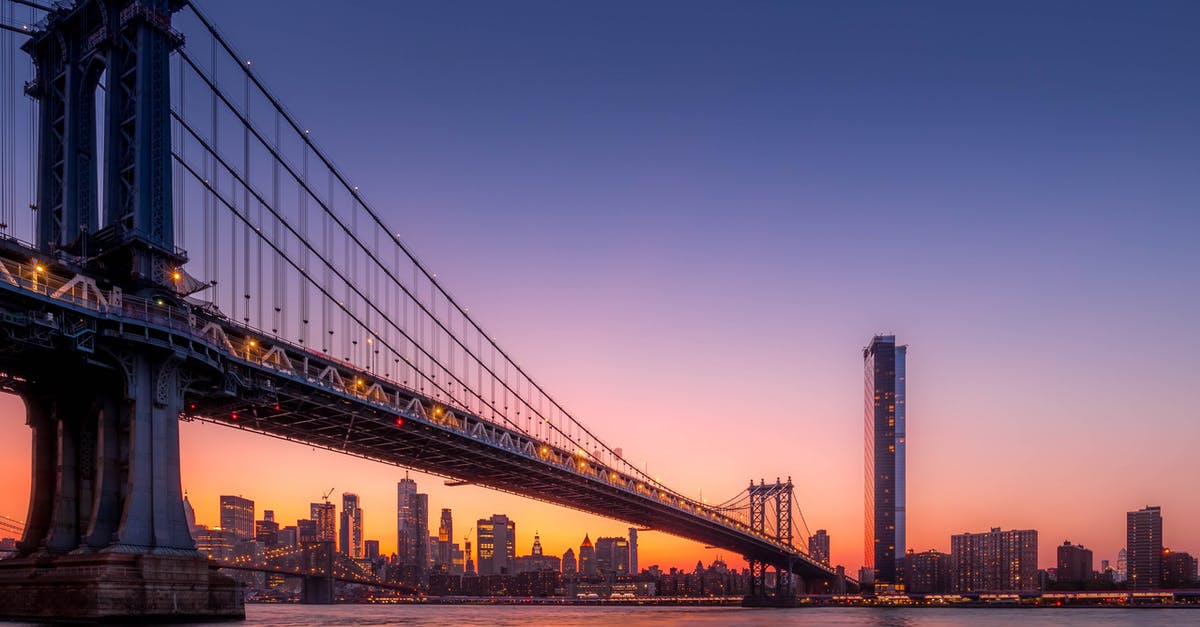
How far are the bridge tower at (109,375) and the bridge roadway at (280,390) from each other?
1.77ft

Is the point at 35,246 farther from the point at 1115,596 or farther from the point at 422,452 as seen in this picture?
the point at 1115,596

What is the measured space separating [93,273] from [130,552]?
11.1m

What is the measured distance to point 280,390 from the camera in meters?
49.7

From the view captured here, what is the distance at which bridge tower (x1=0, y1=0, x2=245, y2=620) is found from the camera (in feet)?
121

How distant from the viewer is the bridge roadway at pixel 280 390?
3684 cm

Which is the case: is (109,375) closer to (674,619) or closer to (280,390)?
(280,390)

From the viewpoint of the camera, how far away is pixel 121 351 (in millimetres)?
38344

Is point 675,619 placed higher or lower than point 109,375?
lower

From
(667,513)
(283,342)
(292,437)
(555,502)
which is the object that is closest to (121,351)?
(283,342)

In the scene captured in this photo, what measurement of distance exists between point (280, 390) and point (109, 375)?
11.2m

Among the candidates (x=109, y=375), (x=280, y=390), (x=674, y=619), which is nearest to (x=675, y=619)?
(x=674, y=619)

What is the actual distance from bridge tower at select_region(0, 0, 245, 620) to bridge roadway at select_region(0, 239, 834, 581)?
0.54 metres

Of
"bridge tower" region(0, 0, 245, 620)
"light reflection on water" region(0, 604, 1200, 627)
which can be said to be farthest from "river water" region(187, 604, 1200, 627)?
"bridge tower" region(0, 0, 245, 620)

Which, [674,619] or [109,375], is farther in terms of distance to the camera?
[674,619]
